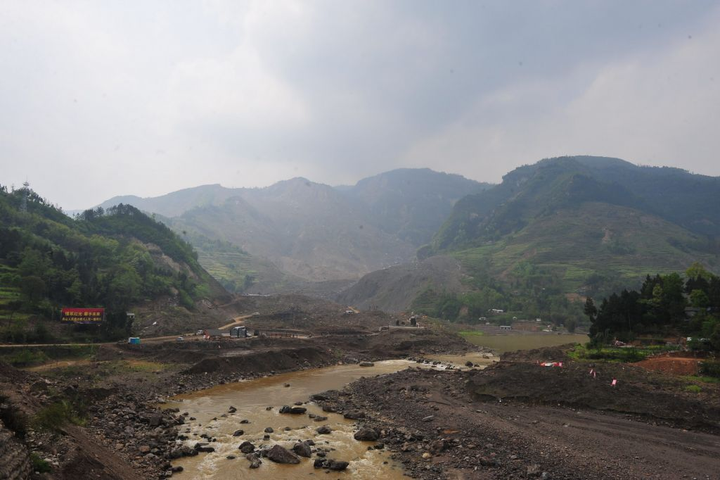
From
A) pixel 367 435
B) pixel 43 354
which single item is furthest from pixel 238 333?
pixel 367 435

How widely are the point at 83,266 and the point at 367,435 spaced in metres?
73.0

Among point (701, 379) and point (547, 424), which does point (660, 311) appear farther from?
point (547, 424)

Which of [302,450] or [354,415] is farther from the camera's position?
[354,415]

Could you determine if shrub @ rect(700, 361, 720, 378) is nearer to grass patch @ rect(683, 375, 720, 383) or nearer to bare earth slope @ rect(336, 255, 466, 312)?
grass patch @ rect(683, 375, 720, 383)

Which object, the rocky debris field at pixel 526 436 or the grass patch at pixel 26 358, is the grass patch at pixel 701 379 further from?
the grass patch at pixel 26 358

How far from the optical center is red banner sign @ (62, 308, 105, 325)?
54938 millimetres

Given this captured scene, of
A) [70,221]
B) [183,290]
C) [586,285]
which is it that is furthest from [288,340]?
[586,285]

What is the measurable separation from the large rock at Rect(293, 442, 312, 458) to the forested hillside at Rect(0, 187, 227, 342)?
4405cm

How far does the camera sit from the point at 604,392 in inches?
1110

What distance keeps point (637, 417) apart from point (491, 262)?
500 feet

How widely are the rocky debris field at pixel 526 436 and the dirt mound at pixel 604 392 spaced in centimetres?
14

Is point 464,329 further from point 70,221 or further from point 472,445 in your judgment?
point 70,221

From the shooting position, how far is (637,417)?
25.4 metres

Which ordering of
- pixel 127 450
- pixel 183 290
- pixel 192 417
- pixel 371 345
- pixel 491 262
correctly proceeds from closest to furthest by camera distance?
1. pixel 127 450
2. pixel 192 417
3. pixel 371 345
4. pixel 183 290
5. pixel 491 262
